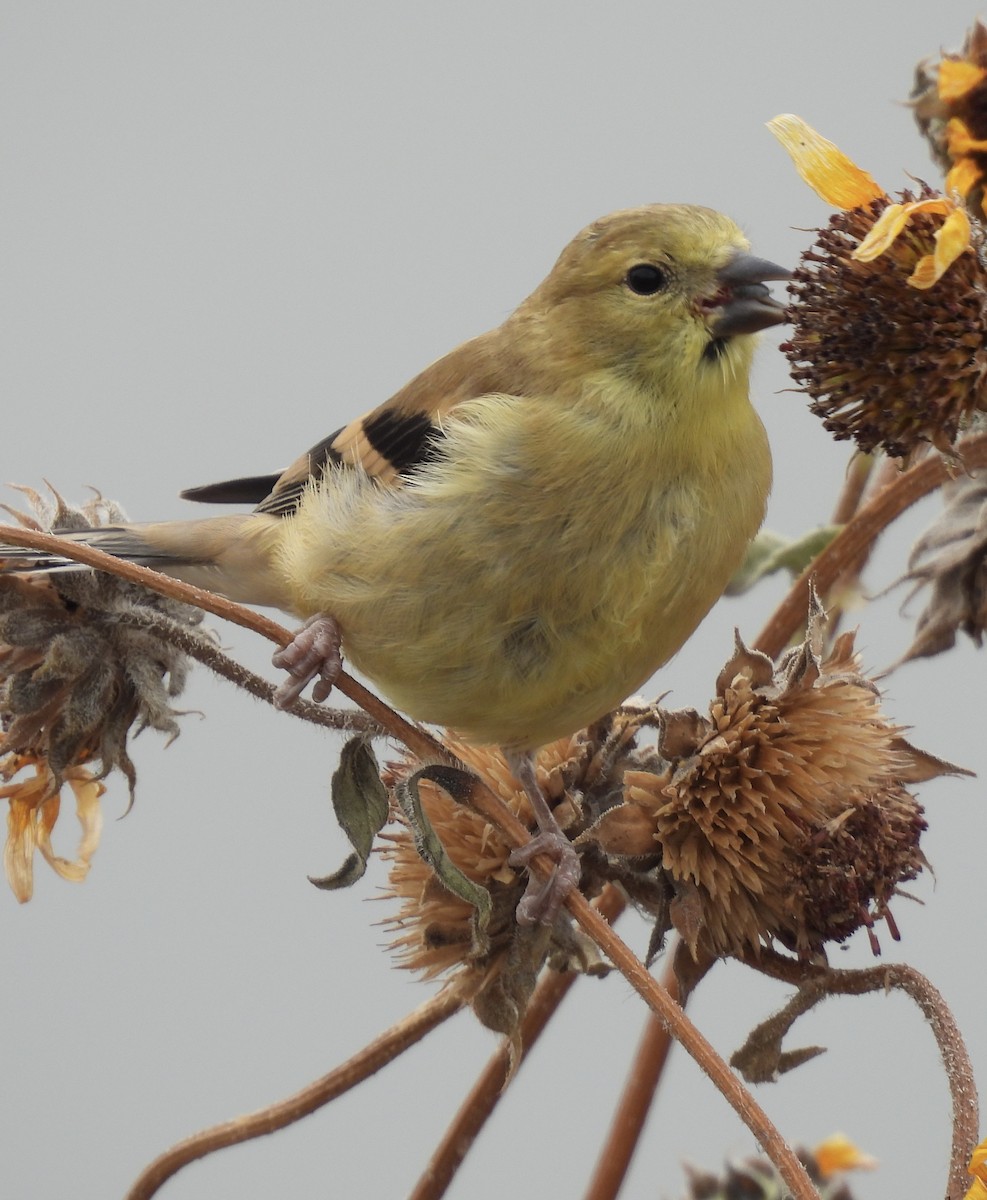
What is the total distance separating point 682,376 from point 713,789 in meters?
0.41

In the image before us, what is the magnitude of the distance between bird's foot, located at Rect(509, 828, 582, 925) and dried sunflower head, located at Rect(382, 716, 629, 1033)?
0.08 feet

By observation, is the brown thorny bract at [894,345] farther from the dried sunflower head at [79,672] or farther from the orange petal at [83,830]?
the orange petal at [83,830]

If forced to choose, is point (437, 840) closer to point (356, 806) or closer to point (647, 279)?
point (356, 806)

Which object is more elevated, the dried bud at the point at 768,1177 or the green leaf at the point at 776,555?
the green leaf at the point at 776,555

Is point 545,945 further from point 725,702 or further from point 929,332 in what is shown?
point 929,332

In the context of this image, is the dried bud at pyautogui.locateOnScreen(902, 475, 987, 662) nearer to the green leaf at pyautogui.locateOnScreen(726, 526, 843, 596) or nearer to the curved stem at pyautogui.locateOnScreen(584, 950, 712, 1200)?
the green leaf at pyautogui.locateOnScreen(726, 526, 843, 596)

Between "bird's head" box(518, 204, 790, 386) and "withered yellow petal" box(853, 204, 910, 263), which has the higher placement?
"bird's head" box(518, 204, 790, 386)

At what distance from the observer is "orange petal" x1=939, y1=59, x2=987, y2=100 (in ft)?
3.79

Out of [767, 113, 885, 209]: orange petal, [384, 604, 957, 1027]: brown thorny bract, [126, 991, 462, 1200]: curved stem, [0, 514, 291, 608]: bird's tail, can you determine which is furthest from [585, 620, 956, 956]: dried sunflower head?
[0, 514, 291, 608]: bird's tail

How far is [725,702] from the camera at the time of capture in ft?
3.83

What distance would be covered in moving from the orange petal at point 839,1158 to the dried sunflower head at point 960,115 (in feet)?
3.08

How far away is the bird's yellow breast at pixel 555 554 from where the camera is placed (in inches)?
51.3

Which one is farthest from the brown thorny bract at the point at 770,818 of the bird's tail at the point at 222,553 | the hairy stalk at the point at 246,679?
the bird's tail at the point at 222,553

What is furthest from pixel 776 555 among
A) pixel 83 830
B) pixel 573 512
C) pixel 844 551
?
pixel 83 830
